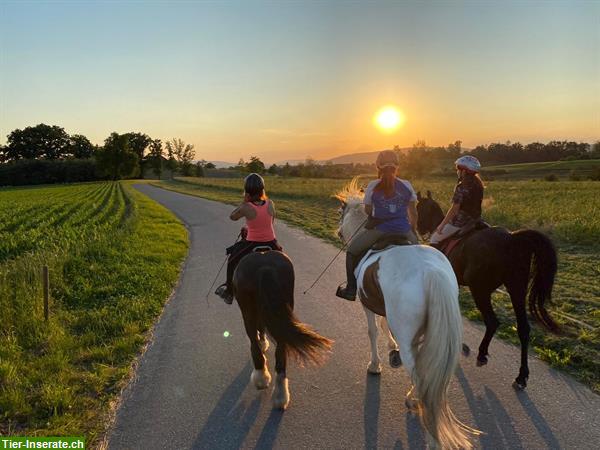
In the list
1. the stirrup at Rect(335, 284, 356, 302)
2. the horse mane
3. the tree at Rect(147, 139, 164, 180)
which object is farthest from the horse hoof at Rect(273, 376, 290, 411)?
the tree at Rect(147, 139, 164, 180)

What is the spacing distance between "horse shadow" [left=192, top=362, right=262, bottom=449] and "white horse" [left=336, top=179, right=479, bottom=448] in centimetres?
170

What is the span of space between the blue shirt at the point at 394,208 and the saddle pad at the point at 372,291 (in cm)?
64

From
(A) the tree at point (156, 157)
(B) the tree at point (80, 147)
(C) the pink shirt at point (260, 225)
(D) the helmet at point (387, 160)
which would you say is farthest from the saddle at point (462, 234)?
(B) the tree at point (80, 147)

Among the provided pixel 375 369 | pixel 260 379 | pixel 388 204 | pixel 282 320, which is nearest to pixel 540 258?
pixel 388 204

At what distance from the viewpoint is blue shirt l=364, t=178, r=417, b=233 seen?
4.68m

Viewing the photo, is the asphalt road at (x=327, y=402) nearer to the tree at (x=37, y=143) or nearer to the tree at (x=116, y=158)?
the tree at (x=116, y=158)

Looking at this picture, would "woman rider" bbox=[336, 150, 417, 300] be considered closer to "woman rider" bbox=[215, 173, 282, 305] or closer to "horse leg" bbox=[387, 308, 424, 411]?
"woman rider" bbox=[215, 173, 282, 305]

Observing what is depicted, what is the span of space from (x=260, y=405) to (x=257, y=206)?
90.5 inches

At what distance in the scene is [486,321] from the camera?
16.1 ft

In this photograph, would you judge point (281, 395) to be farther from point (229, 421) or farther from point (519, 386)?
point (519, 386)

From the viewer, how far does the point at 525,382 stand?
14.4ft

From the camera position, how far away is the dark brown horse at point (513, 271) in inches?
183

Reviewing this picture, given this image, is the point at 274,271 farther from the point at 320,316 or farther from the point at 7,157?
the point at 7,157

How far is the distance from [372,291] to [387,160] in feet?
5.03
